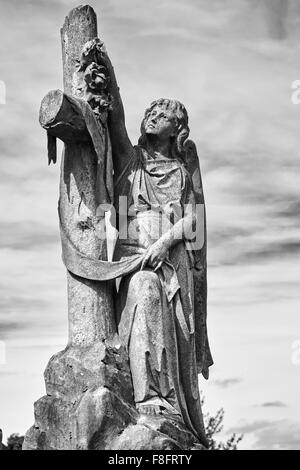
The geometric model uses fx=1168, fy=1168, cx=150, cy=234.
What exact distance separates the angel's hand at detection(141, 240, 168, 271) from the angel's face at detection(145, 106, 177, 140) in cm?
169

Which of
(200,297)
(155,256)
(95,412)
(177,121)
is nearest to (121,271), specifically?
(155,256)

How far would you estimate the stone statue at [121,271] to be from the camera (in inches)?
555

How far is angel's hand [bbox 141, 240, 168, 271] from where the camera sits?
1486cm

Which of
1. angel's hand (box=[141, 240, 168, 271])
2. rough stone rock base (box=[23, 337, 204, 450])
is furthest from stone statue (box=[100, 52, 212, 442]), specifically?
rough stone rock base (box=[23, 337, 204, 450])

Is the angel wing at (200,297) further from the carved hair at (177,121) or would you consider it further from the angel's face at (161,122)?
the angel's face at (161,122)

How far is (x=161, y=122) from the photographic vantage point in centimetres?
1576

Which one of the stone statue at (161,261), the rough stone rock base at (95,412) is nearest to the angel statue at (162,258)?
the stone statue at (161,261)

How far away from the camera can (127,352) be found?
1458 cm

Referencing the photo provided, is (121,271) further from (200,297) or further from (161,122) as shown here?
(161,122)

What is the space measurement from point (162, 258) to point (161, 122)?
200 centimetres

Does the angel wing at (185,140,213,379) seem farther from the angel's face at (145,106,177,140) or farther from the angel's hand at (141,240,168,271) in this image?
the angel's hand at (141,240,168,271)

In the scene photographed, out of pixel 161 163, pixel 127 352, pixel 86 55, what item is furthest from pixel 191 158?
pixel 127 352
